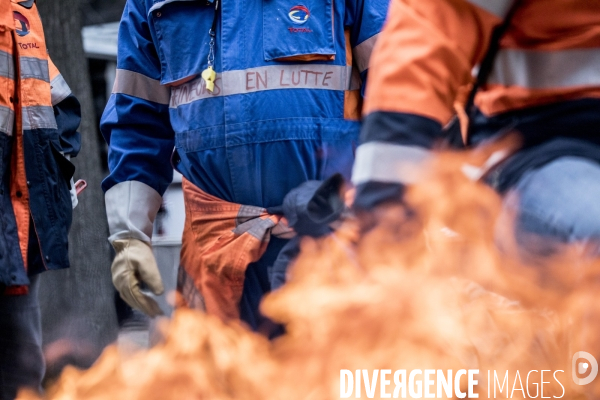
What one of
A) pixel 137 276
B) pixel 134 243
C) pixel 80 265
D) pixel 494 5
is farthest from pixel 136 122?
pixel 80 265

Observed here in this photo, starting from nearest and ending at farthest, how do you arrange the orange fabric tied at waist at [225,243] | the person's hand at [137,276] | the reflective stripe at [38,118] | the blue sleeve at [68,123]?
the orange fabric tied at waist at [225,243]
the person's hand at [137,276]
the reflective stripe at [38,118]
the blue sleeve at [68,123]

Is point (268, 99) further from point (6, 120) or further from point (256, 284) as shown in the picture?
point (6, 120)

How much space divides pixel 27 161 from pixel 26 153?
3cm

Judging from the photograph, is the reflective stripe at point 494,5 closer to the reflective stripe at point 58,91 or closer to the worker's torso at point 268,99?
the worker's torso at point 268,99

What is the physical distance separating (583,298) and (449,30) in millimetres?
620

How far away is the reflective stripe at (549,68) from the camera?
158cm

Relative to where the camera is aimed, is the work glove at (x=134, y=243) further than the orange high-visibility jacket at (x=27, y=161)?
No

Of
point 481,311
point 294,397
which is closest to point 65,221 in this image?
Result: point 294,397

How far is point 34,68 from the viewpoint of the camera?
3.21 metres

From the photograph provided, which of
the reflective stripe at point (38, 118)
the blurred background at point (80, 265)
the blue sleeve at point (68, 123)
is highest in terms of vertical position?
the reflective stripe at point (38, 118)

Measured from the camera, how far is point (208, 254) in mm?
2424

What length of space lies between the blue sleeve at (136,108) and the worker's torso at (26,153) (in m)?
0.62

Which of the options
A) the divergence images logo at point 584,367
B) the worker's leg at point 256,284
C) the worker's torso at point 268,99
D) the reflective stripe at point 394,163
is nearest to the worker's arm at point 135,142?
the worker's torso at point 268,99

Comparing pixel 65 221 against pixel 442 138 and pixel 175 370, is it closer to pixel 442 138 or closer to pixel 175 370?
pixel 175 370
